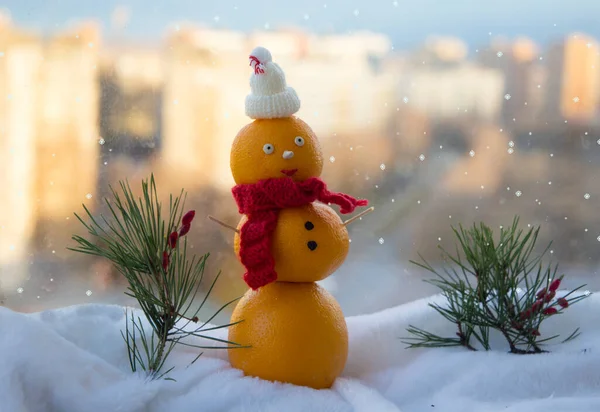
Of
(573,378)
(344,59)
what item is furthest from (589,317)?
(344,59)

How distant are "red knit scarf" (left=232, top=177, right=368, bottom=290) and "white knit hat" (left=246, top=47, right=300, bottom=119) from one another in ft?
0.30

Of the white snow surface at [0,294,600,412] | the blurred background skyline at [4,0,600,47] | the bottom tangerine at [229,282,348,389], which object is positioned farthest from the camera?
the blurred background skyline at [4,0,600,47]

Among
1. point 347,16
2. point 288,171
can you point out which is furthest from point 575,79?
point 288,171

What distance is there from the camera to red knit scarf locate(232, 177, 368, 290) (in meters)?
0.88

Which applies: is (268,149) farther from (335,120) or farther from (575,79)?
(575,79)

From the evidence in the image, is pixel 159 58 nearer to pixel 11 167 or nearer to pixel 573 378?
pixel 11 167

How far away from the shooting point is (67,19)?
117 centimetres

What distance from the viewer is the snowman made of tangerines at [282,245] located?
0.88 metres

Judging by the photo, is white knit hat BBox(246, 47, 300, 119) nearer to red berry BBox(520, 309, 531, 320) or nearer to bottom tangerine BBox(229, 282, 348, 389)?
bottom tangerine BBox(229, 282, 348, 389)

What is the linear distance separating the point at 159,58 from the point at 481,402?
0.75 m

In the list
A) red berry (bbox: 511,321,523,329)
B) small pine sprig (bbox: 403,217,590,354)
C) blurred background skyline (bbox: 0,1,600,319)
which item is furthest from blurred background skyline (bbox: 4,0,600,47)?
red berry (bbox: 511,321,523,329)

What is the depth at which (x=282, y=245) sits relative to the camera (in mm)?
887

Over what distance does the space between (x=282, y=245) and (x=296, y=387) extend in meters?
0.18

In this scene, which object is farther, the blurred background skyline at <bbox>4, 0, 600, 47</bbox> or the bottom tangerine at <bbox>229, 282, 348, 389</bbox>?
the blurred background skyline at <bbox>4, 0, 600, 47</bbox>
